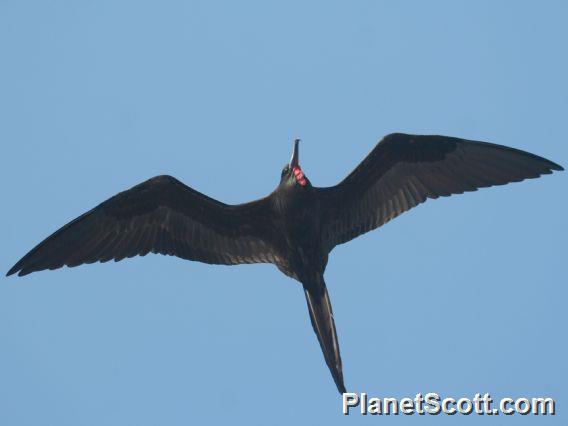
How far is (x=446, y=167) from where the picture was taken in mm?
11047

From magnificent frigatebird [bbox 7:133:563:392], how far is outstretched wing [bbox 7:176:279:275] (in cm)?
1

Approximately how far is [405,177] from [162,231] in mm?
2821

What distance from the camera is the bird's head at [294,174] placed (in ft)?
34.8

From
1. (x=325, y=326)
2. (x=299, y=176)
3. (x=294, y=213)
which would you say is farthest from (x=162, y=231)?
(x=325, y=326)

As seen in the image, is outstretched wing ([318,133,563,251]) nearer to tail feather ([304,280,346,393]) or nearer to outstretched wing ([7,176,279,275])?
tail feather ([304,280,346,393])

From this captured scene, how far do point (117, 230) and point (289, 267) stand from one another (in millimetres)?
1968

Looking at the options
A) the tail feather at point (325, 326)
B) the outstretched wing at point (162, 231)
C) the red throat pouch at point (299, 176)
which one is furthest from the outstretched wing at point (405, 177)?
the outstretched wing at point (162, 231)

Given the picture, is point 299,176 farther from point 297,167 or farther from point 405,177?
point 405,177

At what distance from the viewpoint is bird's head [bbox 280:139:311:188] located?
10594 millimetres

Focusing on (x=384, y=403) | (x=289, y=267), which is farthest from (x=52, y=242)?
(x=384, y=403)

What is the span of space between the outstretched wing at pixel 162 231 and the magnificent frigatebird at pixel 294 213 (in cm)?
1

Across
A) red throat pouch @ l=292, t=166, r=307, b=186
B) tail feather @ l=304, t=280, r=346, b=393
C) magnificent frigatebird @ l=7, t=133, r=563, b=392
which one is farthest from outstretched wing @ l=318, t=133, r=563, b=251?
tail feather @ l=304, t=280, r=346, b=393

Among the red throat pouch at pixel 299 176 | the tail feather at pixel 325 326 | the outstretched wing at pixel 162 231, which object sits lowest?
the tail feather at pixel 325 326

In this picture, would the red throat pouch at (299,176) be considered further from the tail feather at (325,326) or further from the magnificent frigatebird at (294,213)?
the tail feather at (325,326)
